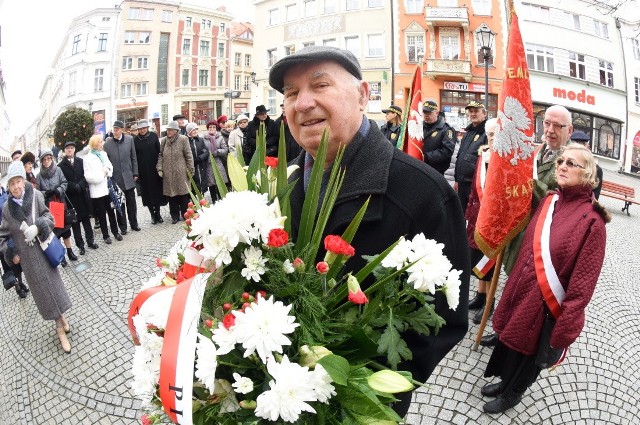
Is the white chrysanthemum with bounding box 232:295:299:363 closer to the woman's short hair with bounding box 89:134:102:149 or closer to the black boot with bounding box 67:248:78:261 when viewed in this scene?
the black boot with bounding box 67:248:78:261

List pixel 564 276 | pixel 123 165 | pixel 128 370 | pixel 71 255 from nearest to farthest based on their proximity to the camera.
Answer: pixel 564 276, pixel 128 370, pixel 71 255, pixel 123 165

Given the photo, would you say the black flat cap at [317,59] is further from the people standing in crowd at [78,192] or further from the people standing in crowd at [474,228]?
the people standing in crowd at [78,192]

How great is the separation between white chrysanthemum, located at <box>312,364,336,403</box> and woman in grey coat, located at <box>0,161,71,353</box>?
4.42 meters

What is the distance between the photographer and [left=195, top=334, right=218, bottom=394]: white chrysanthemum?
93 cm

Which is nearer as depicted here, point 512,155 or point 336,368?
point 336,368

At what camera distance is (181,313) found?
1044mm

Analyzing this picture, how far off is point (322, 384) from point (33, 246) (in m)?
4.85

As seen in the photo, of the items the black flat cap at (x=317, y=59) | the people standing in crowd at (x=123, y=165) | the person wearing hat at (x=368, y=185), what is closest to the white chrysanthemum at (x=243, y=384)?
the person wearing hat at (x=368, y=185)

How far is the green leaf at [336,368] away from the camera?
0.92m

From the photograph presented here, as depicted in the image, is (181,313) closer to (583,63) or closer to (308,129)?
(308,129)

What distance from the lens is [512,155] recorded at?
129 inches

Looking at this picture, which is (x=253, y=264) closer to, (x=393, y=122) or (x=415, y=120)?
(x=415, y=120)

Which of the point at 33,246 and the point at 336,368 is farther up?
the point at 336,368

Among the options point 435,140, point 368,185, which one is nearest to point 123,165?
point 435,140
